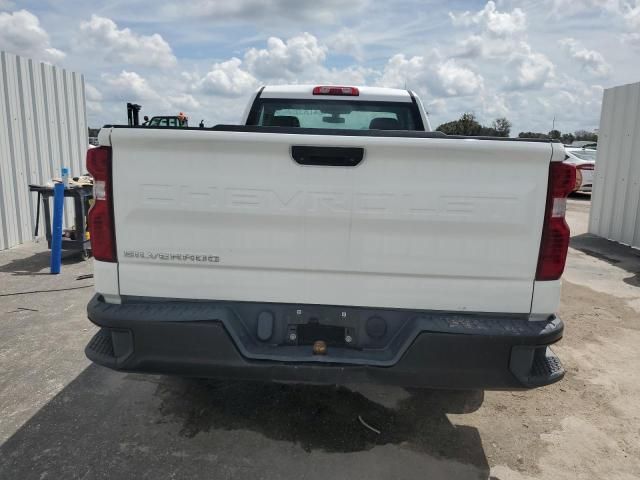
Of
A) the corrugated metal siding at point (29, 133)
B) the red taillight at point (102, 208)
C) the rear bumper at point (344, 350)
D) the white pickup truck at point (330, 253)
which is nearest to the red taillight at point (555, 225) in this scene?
the white pickup truck at point (330, 253)

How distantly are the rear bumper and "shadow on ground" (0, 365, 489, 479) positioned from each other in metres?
0.65

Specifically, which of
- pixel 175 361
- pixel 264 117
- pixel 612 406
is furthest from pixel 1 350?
pixel 612 406

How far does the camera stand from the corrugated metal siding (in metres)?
7.66

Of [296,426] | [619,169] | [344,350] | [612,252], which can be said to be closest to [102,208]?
[344,350]

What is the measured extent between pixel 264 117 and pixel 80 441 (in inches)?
119

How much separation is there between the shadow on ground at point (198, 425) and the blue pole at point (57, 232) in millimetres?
3266

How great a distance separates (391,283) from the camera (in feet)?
8.42

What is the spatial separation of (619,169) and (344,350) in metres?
8.70

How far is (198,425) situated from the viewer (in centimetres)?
323

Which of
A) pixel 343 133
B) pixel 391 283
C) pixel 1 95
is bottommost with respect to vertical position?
pixel 391 283

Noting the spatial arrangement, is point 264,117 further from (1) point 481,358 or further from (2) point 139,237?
(1) point 481,358

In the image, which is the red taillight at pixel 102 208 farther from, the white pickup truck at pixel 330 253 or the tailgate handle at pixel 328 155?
the tailgate handle at pixel 328 155

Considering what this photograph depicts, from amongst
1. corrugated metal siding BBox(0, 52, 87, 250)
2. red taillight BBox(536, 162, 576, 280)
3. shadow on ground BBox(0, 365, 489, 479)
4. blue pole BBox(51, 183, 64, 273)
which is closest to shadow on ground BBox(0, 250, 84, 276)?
blue pole BBox(51, 183, 64, 273)

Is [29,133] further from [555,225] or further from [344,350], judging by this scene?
[555,225]
